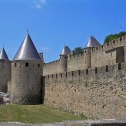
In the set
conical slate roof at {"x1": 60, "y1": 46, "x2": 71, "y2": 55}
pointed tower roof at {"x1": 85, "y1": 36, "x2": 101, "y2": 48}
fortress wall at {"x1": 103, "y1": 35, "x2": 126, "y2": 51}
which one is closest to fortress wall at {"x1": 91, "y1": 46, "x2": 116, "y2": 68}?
fortress wall at {"x1": 103, "y1": 35, "x2": 126, "y2": 51}

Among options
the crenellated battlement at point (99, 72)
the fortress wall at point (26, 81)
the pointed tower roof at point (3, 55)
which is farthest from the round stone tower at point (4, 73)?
the crenellated battlement at point (99, 72)

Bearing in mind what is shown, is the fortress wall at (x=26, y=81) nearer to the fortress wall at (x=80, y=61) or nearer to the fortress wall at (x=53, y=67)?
the fortress wall at (x=80, y=61)

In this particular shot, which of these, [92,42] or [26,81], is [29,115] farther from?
[92,42]

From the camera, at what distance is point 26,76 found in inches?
976

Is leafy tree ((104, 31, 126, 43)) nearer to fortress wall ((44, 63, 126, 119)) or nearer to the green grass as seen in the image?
fortress wall ((44, 63, 126, 119))

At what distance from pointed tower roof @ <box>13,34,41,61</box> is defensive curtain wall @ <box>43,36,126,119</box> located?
2.45 m

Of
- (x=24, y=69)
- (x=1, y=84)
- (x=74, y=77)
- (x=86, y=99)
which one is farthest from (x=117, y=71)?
(x=1, y=84)

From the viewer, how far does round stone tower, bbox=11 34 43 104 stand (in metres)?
24.8

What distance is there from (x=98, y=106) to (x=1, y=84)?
88.5 ft

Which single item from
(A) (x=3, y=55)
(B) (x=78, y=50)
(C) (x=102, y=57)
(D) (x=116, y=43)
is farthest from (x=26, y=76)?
(B) (x=78, y=50)

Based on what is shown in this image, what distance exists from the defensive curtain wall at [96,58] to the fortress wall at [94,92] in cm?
663

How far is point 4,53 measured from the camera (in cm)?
4122

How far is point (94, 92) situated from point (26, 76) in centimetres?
1065

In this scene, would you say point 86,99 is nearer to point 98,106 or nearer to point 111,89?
point 98,106
